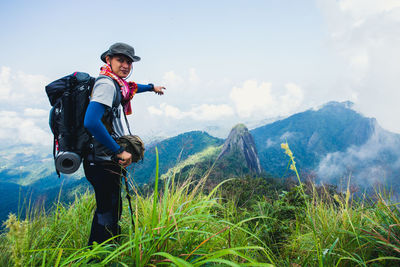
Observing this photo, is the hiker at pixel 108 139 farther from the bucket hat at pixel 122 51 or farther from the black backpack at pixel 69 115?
the black backpack at pixel 69 115

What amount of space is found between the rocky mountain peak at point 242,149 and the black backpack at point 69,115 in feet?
312

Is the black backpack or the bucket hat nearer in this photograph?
the black backpack

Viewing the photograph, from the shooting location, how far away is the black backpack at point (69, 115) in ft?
6.69

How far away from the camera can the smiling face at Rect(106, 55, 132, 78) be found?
2330 millimetres

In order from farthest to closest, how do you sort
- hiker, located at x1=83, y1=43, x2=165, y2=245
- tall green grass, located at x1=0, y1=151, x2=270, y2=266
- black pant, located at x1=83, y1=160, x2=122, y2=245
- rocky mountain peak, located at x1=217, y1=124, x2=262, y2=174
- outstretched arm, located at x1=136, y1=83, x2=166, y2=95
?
rocky mountain peak, located at x1=217, y1=124, x2=262, y2=174, outstretched arm, located at x1=136, y1=83, x2=166, y2=95, black pant, located at x1=83, y1=160, x2=122, y2=245, hiker, located at x1=83, y1=43, x2=165, y2=245, tall green grass, located at x1=0, y1=151, x2=270, y2=266

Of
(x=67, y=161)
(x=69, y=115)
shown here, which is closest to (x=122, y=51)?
(x=69, y=115)

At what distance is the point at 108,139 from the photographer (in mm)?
1956

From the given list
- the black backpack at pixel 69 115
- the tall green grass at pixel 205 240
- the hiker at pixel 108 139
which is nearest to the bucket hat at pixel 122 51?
the hiker at pixel 108 139

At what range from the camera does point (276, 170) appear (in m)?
138

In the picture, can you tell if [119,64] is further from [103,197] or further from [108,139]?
[103,197]

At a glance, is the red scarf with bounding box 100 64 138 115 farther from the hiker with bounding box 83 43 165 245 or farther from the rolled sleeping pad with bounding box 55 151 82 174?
the rolled sleeping pad with bounding box 55 151 82 174

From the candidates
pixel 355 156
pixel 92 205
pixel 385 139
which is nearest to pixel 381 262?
pixel 92 205

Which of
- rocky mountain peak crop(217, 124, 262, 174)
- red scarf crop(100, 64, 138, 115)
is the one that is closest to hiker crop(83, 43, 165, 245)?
red scarf crop(100, 64, 138, 115)

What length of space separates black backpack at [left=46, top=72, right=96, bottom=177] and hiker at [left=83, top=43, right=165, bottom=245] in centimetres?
12
